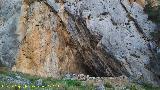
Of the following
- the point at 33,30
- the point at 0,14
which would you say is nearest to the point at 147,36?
the point at 33,30

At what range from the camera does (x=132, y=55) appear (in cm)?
2897

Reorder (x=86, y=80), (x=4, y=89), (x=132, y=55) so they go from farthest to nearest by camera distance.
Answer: (x=132, y=55) < (x=86, y=80) < (x=4, y=89)

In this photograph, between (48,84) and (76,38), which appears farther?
(76,38)

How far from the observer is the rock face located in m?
29.0

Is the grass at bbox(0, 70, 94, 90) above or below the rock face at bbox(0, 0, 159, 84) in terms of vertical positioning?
below

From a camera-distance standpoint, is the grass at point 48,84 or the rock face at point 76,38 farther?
the rock face at point 76,38

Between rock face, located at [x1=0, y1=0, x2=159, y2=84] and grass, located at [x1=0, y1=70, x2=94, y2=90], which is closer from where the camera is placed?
grass, located at [x1=0, y1=70, x2=94, y2=90]

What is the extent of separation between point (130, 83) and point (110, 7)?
644 centimetres

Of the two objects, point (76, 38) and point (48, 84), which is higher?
point (76, 38)

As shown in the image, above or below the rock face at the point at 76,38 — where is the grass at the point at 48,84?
below

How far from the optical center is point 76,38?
98.5 feet

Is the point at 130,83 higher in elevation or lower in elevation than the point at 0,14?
lower

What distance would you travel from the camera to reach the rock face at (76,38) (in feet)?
95.0

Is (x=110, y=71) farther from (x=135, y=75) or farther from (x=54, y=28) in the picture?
(x=54, y=28)
